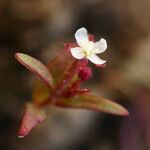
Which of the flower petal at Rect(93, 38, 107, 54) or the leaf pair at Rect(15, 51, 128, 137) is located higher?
the flower petal at Rect(93, 38, 107, 54)

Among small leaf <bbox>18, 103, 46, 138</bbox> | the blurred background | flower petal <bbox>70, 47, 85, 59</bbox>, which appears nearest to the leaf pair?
small leaf <bbox>18, 103, 46, 138</bbox>

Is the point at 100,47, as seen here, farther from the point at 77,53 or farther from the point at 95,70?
the point at 95,70

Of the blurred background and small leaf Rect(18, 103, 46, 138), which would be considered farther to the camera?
the blurred background

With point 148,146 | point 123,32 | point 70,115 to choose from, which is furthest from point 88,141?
point 123,32

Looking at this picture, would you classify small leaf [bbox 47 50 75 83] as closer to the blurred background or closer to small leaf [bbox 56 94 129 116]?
small leaf [bbox 56 94 129 116]

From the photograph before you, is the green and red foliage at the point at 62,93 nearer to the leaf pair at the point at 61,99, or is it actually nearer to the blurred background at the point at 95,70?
the leaf pair at the point at 61,99

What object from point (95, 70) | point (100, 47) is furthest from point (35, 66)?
point (95, 70)
